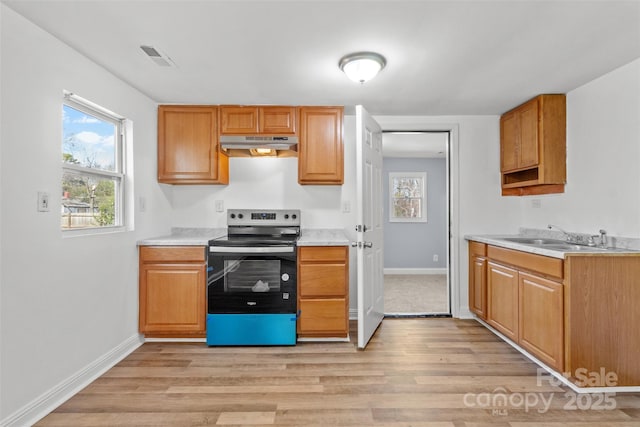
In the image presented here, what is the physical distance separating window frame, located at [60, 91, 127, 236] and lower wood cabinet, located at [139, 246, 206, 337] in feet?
1.20

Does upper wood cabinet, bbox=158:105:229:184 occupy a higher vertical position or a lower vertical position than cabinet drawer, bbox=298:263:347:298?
higher

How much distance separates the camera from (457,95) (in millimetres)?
3020

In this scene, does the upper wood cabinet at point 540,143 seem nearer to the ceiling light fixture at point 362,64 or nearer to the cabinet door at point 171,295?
the ceiling light fixture at point 362,64

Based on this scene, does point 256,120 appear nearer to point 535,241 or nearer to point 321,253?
point 321,253

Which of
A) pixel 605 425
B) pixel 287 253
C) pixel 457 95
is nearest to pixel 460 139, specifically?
pixel 457 95

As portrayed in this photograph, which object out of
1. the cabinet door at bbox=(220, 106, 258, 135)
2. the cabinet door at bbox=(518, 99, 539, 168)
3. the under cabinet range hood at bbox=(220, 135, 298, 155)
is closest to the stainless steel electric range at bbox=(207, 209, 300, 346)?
the under cabinet range hood at bbox=(220, 135, 298, 155)

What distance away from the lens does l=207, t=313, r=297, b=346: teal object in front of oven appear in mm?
2852

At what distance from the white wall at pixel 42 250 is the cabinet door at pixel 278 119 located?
122 cm

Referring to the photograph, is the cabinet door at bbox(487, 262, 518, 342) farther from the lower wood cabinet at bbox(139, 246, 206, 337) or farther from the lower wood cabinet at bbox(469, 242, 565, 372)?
the lower wood cabinet at bbox(139, 246, 206, 337)

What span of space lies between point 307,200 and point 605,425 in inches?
109

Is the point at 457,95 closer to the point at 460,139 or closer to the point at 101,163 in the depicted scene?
the point at 460,139

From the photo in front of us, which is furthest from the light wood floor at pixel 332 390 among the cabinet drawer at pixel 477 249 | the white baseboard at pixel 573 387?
the cabinet drawer at pixel 477 249

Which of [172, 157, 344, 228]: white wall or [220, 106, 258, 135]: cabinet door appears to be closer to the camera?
[220, 106, 258, 135]: cabinet door

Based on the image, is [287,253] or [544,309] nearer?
[544,309]
